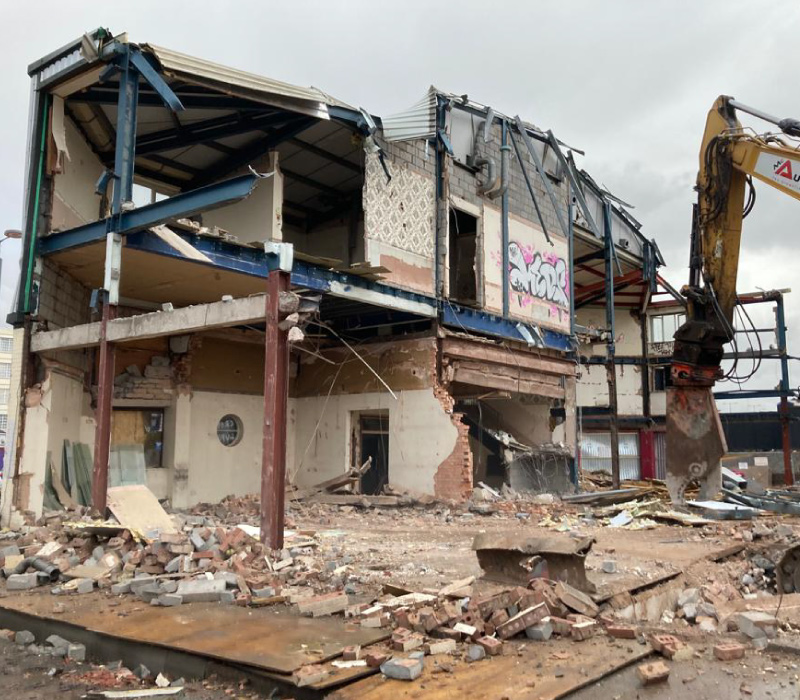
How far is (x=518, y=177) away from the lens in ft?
60.4

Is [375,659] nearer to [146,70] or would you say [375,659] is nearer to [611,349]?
[146,70]

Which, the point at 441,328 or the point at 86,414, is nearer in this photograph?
the point at 86,414

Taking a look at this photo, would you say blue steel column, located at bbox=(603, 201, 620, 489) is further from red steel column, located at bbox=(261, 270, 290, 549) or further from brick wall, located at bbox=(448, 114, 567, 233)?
red steel column, located at bbox=(261, 270, 290, 549)

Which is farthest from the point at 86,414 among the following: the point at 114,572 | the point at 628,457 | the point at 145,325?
the point at 628,457

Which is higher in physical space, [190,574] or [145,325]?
[145,325]

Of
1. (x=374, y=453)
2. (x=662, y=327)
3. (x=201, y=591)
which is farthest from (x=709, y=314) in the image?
(x=662, y=327)

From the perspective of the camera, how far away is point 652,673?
4.19m

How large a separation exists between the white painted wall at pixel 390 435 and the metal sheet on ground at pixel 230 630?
927cm

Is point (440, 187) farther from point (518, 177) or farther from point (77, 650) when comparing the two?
point (77, 650)

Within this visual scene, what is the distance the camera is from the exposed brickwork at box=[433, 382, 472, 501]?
48.5 feet

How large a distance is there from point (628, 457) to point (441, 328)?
15.5 m

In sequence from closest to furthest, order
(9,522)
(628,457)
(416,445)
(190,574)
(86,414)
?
(190,574), (9,522), (86,414), (416,445), (628,457)

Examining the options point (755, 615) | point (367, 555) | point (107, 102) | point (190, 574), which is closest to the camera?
point (755, 615)

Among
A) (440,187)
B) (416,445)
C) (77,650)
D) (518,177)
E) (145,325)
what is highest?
(518,177)
